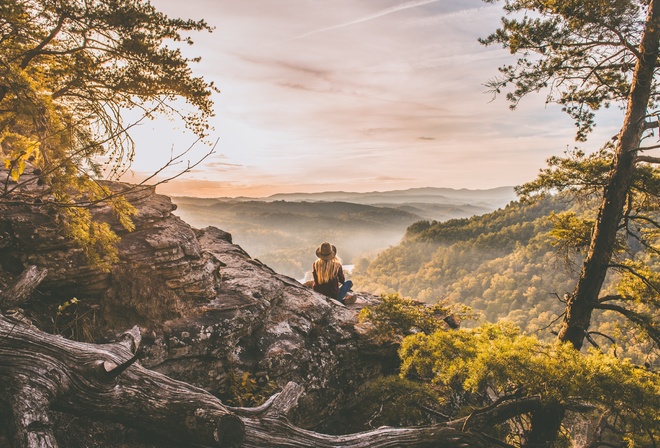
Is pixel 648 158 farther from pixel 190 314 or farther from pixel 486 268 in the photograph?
pixel 486 268

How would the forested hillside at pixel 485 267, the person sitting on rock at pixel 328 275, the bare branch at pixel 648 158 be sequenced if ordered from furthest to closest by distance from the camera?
1. the forested hillside at pixel 485 267
2. the person sitting on rock at pixel 328 275
3. the bare branch at pixel 648 158

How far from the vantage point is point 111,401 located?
3.43 metres

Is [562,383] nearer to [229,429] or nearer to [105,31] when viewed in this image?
[229,429]

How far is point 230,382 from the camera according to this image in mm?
5977

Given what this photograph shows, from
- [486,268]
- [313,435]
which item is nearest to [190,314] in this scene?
[313,435]

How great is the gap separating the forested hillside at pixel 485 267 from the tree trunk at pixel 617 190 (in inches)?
2767

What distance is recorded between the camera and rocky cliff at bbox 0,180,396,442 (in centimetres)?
570

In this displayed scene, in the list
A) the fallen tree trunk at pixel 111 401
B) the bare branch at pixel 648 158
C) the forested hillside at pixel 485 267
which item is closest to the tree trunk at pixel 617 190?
the bare branch at pixel 648 158

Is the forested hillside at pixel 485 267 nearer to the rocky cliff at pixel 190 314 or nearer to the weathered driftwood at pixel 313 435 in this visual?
the rocky cliff at pixel 190 314

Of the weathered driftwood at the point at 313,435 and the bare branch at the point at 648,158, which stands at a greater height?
the bare branch at the point at 648,158

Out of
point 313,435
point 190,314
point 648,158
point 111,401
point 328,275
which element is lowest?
point 313,435

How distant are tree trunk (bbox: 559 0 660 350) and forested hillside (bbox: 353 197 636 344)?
70269 mm

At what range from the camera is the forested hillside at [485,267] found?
8212cm

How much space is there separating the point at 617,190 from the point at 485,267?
101 metres
